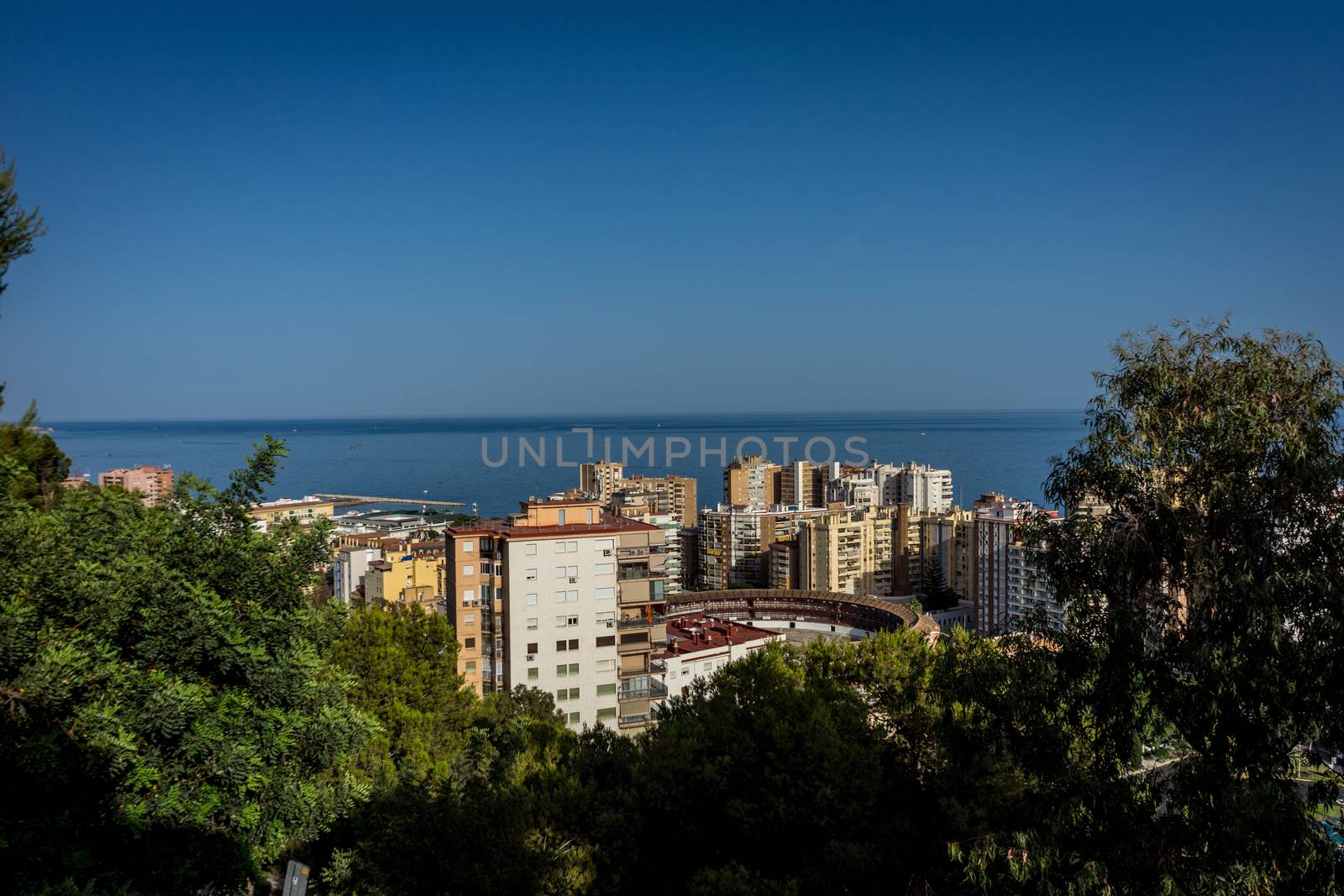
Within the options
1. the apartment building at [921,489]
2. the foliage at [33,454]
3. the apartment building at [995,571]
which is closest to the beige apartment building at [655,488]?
the apartment building at [921,489]

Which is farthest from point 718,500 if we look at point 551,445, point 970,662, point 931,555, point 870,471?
point 970,662

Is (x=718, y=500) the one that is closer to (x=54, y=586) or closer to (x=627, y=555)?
(x=627, y=555)

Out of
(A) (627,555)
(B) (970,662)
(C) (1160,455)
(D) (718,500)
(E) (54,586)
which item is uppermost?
(C) (1160,455)

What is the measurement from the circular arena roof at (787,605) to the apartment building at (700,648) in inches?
292

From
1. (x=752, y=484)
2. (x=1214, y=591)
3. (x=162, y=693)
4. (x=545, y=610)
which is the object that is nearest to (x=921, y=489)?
(x=752, y=484)

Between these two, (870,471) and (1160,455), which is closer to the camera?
(1160,455)

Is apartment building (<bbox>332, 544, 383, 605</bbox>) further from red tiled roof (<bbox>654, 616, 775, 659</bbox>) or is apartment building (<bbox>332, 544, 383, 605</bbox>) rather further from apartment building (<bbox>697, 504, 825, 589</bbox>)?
apartment building (<bbox>697, 504, 825, 589</bbox>)

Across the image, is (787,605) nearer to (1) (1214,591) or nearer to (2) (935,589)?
(2) (935,589)

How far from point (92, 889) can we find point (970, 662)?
414 cm

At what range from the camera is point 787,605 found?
1185 inches

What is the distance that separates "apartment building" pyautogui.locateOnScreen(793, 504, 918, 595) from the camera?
3462 centimetres

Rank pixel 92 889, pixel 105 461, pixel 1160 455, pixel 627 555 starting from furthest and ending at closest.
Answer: pixel 105 461 < pixel 627 555 < pixel 1160 455 < pixel 92 889

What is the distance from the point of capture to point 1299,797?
3.50 meters

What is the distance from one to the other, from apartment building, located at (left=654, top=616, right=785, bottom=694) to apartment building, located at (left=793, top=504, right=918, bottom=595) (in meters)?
14.5
